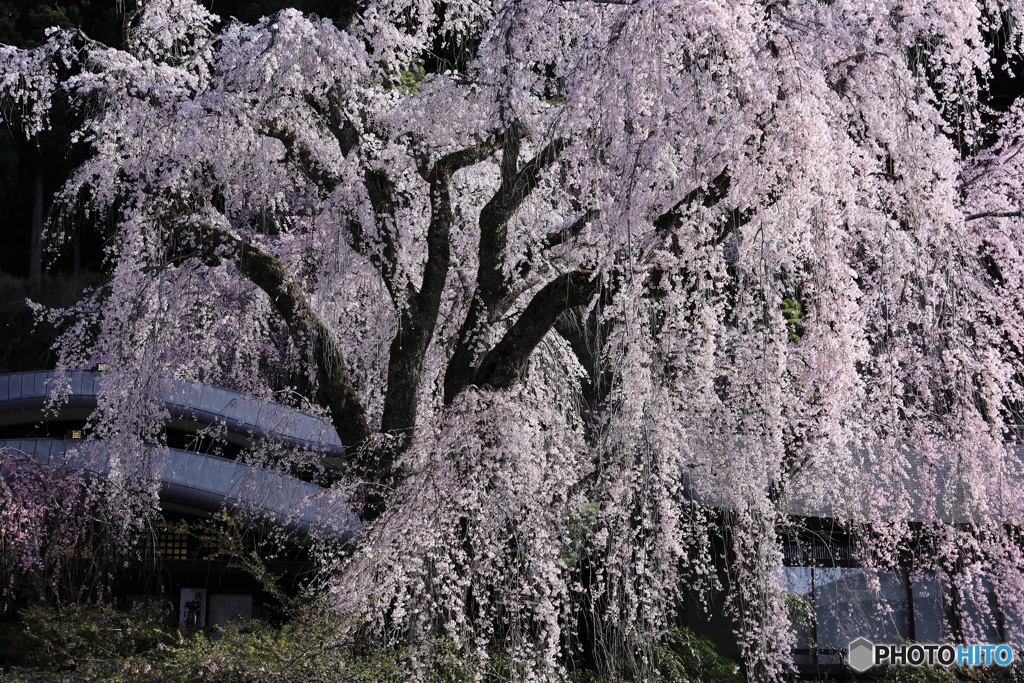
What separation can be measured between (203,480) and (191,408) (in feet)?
2.95

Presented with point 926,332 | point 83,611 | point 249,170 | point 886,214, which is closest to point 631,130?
point 886,214

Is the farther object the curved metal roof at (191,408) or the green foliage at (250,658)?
the curved metal roof at (191,408)

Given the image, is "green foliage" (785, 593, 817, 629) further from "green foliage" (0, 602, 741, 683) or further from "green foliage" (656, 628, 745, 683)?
"green foliage" (0, 602, 741, 683)

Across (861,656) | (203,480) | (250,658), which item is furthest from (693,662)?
(203,480)

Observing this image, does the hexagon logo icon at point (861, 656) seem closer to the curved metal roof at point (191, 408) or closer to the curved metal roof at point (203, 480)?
the curved metal roof at point (203, 480)

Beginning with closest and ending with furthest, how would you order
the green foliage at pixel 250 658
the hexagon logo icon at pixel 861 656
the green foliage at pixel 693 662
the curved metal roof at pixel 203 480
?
1. the green foliage at pixel 250 658
2. the green foliage at pixel 693 662
3. the curved metal roof at pixel 203 480
4. the hexagon logo icon at pixel 861 656

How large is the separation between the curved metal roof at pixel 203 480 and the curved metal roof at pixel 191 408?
0.47m

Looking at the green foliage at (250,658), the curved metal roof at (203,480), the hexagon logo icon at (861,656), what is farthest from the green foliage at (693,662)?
the curved metal roof at (203,480)

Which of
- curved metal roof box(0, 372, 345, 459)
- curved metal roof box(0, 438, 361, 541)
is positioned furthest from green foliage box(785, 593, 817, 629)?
curved metal roof box(0, 372, 345, 459)

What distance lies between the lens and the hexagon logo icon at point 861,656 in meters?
11.7

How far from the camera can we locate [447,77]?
786 cm

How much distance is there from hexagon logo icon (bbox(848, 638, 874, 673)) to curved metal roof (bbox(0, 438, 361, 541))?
618cm

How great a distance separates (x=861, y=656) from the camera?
11.9m

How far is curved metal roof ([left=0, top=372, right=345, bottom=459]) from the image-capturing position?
11.2 m
